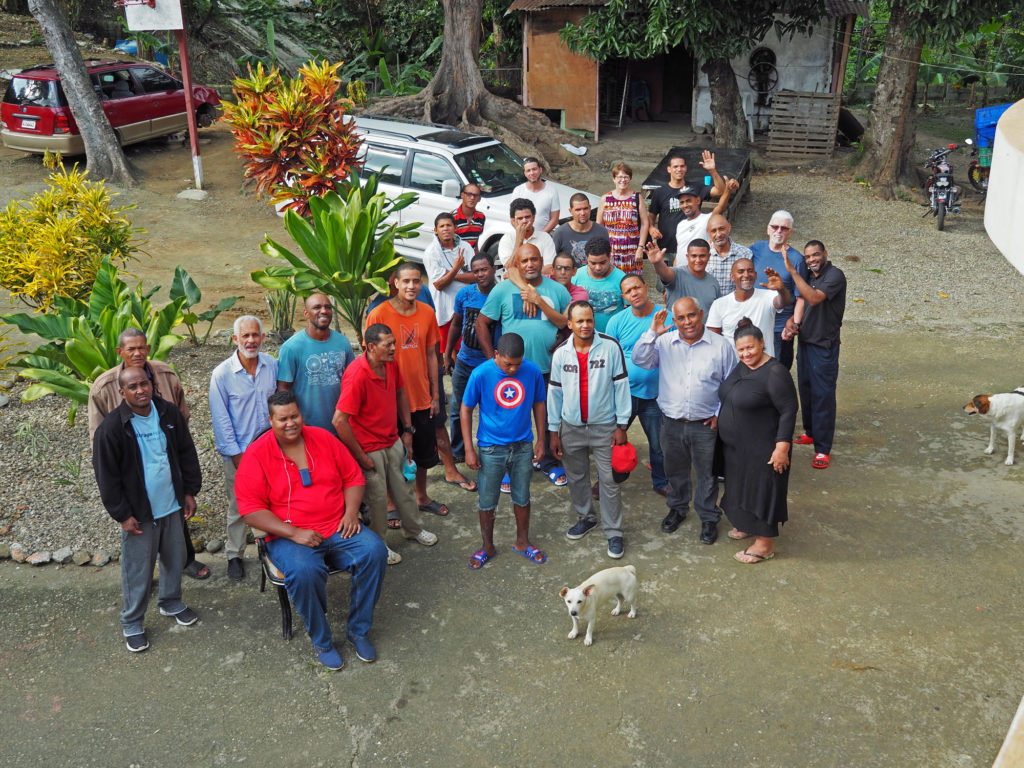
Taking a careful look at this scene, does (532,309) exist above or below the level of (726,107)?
below

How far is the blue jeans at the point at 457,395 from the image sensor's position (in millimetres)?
7141

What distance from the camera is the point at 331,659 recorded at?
510 centimetres

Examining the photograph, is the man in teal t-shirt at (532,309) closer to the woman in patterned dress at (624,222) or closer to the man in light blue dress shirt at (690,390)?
the man in light blue dress shirt at (690,390)

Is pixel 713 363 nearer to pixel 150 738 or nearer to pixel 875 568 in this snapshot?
pixel 875 568

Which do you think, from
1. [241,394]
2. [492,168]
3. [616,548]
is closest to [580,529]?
[616,548]

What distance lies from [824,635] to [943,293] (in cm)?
726

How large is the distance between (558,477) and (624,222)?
281 cm

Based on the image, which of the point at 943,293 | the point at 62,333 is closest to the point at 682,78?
the point at 943,293

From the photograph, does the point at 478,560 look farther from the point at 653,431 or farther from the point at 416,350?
the point at 653,431

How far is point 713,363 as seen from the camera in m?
6.00

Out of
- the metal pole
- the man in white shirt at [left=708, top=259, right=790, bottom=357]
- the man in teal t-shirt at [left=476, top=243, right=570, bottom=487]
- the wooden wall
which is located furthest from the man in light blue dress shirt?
the wooden wall

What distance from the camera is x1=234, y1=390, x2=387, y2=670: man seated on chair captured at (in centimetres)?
504

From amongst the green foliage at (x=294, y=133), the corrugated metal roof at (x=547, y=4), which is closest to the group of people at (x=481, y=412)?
the green foliage at (x=294, y=133)

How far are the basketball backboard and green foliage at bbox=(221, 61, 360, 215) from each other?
25.6 feet
